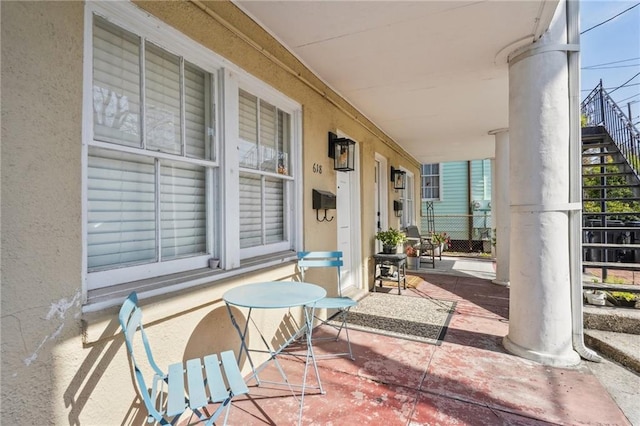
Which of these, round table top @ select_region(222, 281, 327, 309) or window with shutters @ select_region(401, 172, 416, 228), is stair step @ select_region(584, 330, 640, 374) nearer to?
round table top @ select_region(222, 281, 327, 309)

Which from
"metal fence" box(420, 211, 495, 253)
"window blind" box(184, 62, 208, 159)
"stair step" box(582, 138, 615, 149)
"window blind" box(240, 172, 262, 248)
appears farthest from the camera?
"metal fence" box(420, 211, 495, 253)

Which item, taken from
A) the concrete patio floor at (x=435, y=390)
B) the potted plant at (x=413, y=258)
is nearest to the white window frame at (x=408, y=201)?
the potted plant at (x=413, y=258)

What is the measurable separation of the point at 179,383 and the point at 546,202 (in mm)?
2981

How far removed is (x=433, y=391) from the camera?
7.16ft

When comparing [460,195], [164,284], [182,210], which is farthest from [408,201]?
[164,284]

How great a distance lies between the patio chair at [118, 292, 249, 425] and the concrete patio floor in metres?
0.56

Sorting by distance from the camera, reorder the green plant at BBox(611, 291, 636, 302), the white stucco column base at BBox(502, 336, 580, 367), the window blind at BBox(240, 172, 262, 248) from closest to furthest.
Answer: the white stucco column base at BBox(502, 336, 580, 367), the window blind at BBox(240, 172, 262, 248), the green plant at BBox(611, 291, 636, 302)

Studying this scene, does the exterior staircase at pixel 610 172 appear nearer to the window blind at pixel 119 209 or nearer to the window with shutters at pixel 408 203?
the window with shutters at pixel 408 203

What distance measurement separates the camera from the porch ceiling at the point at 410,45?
91.7 inches

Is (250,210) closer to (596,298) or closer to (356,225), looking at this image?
(356,225)

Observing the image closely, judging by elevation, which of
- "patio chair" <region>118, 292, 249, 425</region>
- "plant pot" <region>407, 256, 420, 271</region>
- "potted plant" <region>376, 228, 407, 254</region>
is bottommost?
"plant pot" <region>407, 256, 420, 271</region>

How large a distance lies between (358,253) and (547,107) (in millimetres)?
3004

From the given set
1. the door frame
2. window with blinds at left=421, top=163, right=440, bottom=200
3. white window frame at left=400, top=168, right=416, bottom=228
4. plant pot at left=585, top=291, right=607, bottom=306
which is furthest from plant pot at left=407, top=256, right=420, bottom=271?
window with blinds at left=421, top=163, right=440, bottom=200

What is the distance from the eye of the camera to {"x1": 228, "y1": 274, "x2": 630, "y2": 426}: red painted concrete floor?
1902 millimetres
